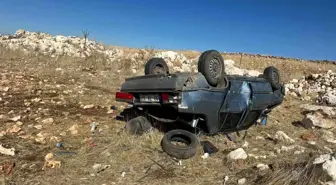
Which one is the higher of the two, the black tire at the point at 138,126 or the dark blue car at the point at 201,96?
the dark blue car at the point at 201,96

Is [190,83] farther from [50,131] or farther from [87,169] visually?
[50,131]

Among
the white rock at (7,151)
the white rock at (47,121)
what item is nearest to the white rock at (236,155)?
the white rock at (7,151)

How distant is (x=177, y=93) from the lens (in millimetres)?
5562

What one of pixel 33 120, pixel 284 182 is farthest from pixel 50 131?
pixel 284 182

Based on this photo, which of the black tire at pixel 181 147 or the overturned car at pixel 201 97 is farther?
the overturned car at pixel 201 97

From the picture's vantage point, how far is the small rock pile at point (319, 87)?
12.2 metres

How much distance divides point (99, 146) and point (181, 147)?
1415 millimetres

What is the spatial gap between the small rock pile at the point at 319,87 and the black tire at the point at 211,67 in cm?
727

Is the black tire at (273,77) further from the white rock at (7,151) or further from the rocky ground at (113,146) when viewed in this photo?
the white rock at (7,151)

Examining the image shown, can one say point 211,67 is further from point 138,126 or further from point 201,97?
point 138,126

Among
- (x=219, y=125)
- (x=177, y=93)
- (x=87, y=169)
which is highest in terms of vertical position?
(x=177, y=93)

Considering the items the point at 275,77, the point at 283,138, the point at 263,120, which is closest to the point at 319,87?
the point at 275,77

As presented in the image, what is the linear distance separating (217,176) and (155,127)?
2282mm

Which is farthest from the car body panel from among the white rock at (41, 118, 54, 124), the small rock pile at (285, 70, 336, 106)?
the small rock pile at (285, 70, 336, 106)
